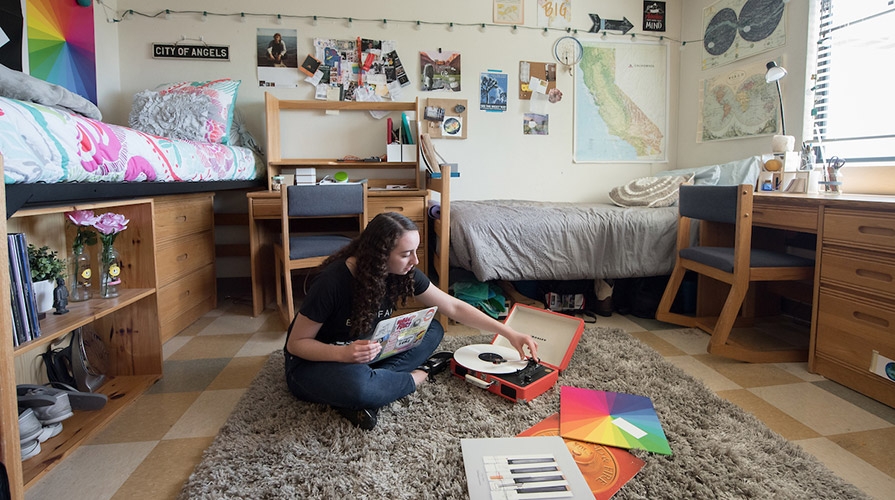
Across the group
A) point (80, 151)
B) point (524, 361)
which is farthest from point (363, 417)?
point (80, 151)

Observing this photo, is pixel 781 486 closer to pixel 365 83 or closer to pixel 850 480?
pixel 850 480

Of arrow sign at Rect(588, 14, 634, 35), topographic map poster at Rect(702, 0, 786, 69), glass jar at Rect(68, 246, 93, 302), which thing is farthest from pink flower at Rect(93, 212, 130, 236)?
topographic map poster at Rect(702, 0, 786, 69)

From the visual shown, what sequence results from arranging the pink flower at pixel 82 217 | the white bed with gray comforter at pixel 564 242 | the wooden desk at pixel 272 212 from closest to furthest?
the pink flower at pixel 82 217 < the white bed with gray comforter at pixel 564 242 < the wooden desk at pixel 272 212

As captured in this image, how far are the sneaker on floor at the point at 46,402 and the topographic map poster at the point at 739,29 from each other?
11.6ft

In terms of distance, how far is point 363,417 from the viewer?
1.38m

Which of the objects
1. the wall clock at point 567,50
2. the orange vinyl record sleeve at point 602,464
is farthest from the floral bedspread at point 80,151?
the wall clock at point 567,50

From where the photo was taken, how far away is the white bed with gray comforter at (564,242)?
244 centimetres

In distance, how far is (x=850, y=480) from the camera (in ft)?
3.91

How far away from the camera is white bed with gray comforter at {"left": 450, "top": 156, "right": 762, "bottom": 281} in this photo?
2436 mm

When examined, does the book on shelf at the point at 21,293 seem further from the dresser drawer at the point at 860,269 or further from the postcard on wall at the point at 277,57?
the dresser drawer at the point at 860,269

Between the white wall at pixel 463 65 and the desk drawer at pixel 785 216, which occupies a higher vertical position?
the white wall at pixel 463 65

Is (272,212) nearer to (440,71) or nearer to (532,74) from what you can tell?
(440,71)

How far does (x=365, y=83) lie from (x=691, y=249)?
2216 millimetres

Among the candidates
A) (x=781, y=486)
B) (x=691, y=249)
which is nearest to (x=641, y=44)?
(x=691, y=249)
